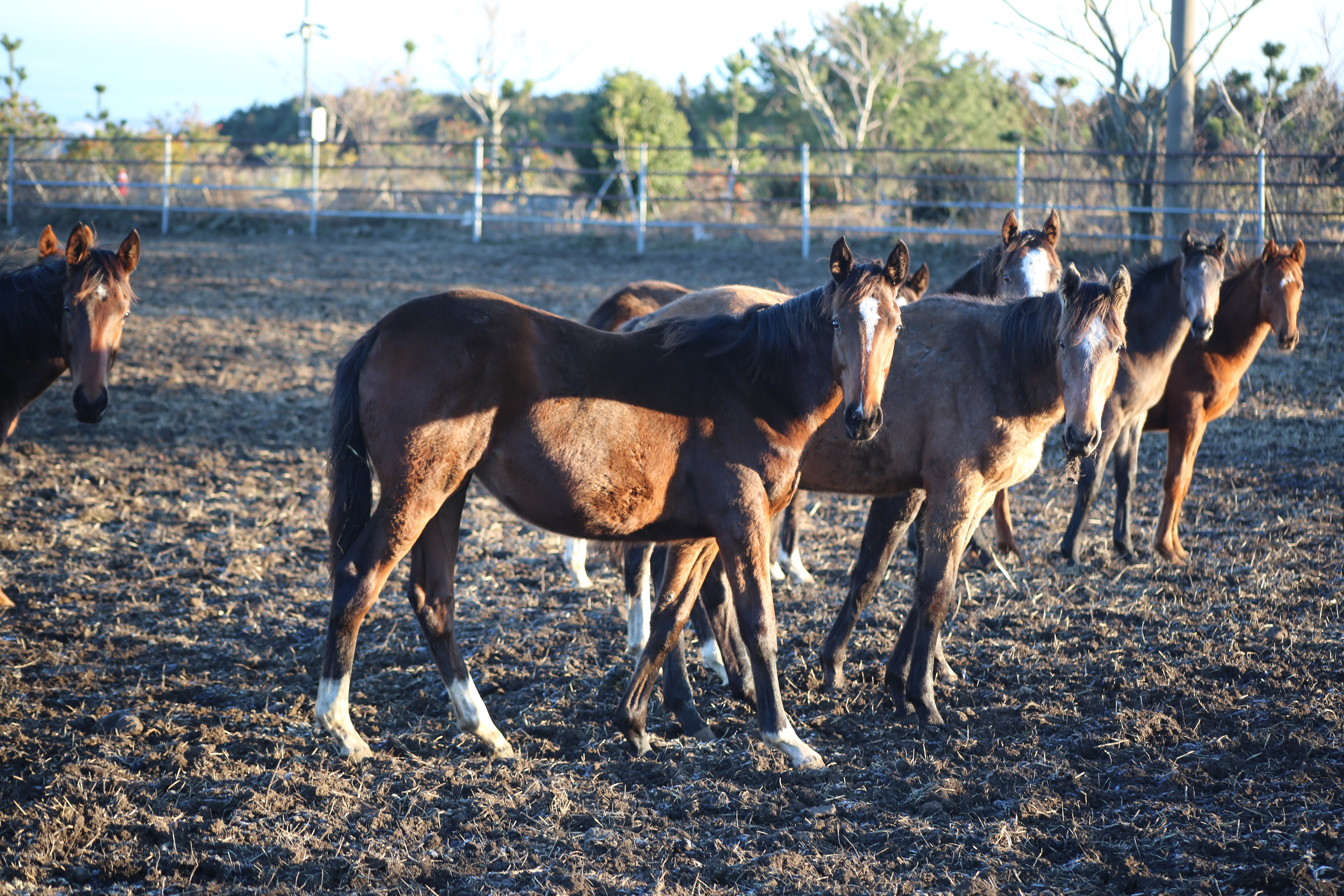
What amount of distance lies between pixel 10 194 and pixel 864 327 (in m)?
19.0

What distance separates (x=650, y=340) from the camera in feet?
13.3

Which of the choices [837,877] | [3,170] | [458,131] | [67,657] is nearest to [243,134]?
[458,131]

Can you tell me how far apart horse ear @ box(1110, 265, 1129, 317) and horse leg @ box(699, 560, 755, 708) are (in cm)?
204

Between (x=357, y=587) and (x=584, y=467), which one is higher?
(x=584, y=467)

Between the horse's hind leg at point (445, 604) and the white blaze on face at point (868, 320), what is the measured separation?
1654 mm

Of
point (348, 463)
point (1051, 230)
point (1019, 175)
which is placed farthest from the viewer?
A: point (1019, 175)

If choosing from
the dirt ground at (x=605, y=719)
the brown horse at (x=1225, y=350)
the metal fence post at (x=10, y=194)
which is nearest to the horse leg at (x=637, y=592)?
the dirt ground at (x=605, y=719)

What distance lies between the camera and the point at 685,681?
429 cm

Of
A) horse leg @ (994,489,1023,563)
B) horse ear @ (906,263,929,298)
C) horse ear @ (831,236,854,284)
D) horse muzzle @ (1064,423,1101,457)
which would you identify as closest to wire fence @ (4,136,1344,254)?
horse leg @ (994,489,1023,563)

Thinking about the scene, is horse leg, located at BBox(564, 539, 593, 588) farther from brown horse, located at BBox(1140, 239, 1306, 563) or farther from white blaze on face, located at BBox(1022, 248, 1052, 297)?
brown horse, located at BBox(1140, 239, 1306, 563)

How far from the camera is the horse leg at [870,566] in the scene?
182 inches

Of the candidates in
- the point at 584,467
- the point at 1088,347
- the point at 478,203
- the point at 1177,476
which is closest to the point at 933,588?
the point at 1088,347

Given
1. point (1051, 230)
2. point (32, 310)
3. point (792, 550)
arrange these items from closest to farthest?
point (32, 310), point (1051, 230), point (792, 550)

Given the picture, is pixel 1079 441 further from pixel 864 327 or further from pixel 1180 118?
pixel 1180 118
